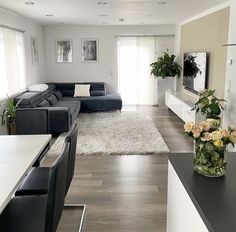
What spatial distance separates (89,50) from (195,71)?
12.0 ft

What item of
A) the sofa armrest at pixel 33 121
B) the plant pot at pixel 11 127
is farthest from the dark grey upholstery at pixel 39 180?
the plant pot at pixel 11 127

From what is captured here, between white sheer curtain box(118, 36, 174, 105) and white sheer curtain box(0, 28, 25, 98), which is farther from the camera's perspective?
white sheer curtain box(118, 36, 174, 105)

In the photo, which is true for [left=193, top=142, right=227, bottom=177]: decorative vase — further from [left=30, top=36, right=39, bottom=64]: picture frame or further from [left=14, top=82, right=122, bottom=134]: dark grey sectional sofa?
[left=30, top=36, right=39, bottom=64]: picture frame

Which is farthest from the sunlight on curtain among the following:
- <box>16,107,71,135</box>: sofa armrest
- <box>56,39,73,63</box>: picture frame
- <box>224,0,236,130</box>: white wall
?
<box>16,107,71,135</box>: sofa armrest

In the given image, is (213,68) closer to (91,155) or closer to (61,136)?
(91,155)

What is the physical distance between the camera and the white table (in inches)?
67.2

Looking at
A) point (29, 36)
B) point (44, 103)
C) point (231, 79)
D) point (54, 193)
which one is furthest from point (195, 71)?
point (54, 193)

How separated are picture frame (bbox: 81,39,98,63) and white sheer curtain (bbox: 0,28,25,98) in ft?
8.23

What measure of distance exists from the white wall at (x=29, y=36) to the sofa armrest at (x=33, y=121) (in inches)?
86.6

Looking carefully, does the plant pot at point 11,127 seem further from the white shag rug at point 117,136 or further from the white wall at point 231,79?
the white wall at point 231,79

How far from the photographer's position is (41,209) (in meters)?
1.94

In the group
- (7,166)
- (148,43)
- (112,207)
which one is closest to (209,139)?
(7,166)

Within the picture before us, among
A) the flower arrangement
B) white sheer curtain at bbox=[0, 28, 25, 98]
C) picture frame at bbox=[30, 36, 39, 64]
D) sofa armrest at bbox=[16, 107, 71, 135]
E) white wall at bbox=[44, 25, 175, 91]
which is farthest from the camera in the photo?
white wall at bbox=[44, 25, 175, 91]

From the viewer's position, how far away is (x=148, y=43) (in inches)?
336
